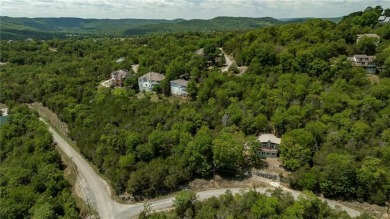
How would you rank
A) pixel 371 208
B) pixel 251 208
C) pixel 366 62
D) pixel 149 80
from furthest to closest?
pixel 149 80 < pixel 366 62 < pixel 371 208 < pixel 251 208

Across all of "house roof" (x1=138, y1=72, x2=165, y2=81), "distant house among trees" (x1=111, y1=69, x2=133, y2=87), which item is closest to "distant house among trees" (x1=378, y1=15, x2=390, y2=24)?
"house roof" (x1=138, y1=72, x2=165, y2=81)

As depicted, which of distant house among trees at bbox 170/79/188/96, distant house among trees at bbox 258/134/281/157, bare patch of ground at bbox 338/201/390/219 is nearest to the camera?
bare patch of ground at bbox 338/201/390/219

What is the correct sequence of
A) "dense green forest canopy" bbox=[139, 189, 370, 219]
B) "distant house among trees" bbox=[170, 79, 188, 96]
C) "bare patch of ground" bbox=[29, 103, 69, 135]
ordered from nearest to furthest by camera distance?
"dense green forest canopy" bbox=[139, 189, 370, 219] < "bare patch of ground" bbox=[29, 103, 69, 135] < "distant house among trees" bbox=[170, 79, 188, 96]

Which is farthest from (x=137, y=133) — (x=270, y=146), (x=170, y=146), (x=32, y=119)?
(x=32, y=119)

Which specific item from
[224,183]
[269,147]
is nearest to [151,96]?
[269,147]

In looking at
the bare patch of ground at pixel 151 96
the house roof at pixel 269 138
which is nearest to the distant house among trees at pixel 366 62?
the house roof at pixel 269 138

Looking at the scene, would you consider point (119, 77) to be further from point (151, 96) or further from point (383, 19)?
point (383, 19)

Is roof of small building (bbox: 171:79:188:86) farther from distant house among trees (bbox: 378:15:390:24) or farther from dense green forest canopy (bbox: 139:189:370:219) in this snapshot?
distant house among trees (bbox: 378:15:390:24)
